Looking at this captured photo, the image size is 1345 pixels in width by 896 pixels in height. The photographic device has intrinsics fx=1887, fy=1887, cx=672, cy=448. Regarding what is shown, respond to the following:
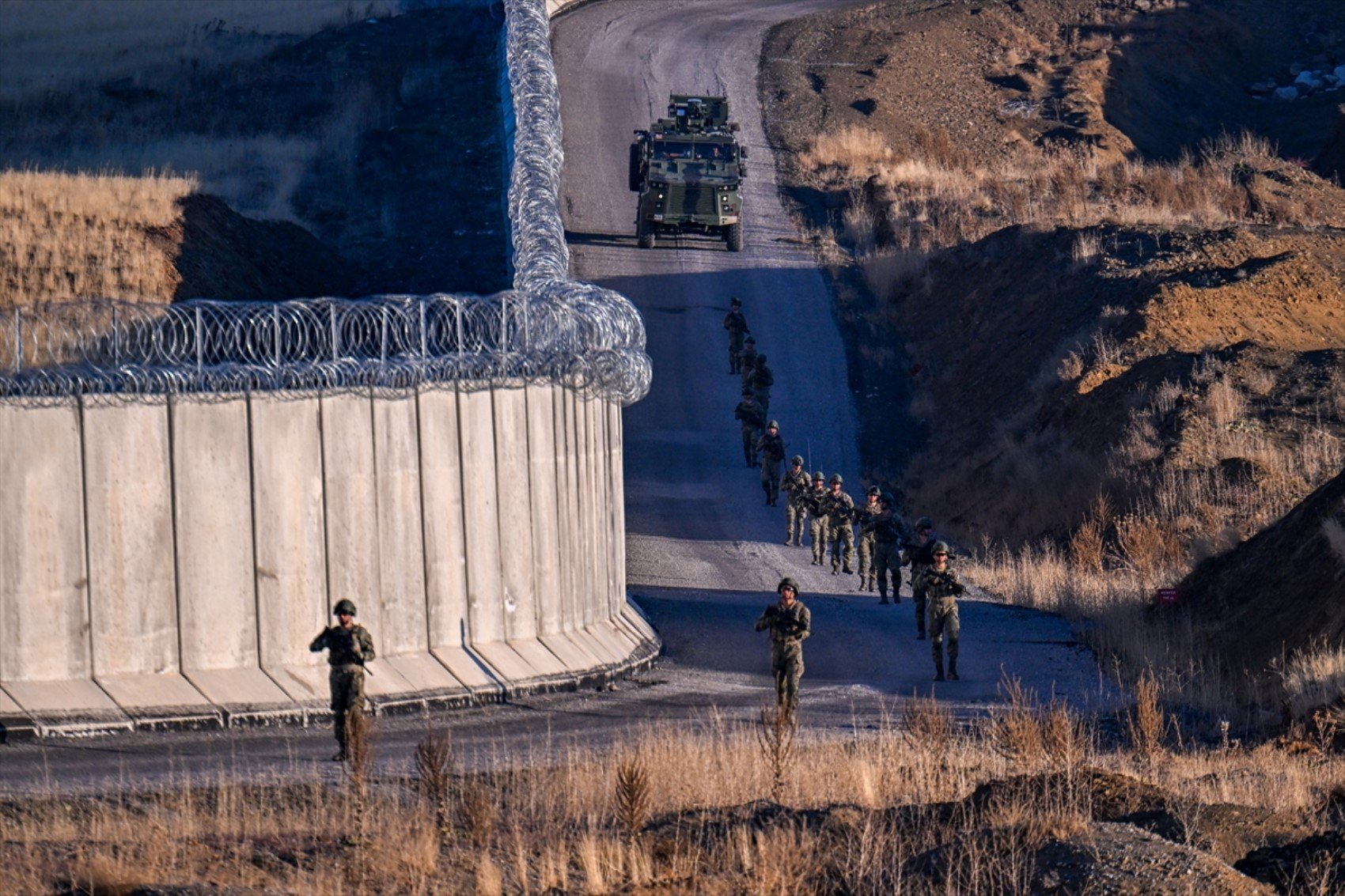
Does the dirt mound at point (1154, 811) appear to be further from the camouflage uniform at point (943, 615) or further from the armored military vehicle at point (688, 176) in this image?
the armored military vehicle at point (688, 176)

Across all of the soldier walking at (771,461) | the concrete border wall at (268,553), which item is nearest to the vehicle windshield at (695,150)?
the soldier walking at (771,461)

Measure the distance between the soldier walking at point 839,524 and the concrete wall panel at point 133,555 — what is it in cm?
1044

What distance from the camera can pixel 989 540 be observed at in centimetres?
2802

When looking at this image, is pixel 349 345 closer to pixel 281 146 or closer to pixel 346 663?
pixel 346 663

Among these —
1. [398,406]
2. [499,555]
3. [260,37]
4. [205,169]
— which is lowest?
[499,555]

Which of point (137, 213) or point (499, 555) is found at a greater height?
point (137, 213)

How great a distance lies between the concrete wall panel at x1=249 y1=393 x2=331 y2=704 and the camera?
52.5ft

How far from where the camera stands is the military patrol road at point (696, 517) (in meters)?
14.8

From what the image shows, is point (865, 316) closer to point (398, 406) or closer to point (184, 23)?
point (398, 406)

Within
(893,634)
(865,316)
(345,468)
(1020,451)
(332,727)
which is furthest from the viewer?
(865,316)

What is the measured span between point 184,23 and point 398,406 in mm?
41615

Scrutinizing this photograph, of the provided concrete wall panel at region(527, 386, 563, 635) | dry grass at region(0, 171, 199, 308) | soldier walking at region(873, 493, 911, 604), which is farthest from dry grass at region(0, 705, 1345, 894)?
dry grass at region(0, 171, 199, 308)

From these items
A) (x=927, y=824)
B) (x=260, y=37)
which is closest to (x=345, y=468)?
(x=927, y=824)

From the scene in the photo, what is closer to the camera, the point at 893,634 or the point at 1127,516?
the point at 893,634
